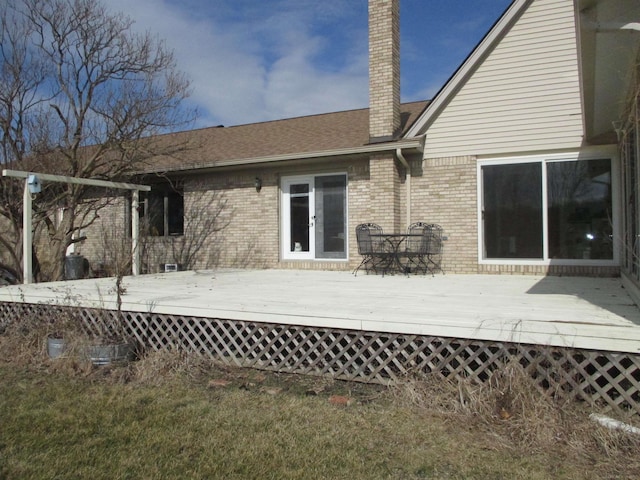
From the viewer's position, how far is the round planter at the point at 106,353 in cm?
450

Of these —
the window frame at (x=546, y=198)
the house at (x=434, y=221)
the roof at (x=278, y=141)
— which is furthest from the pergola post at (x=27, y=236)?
the window frame at (x=546, y=198)

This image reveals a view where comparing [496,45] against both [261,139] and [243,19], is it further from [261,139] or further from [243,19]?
[243,19]

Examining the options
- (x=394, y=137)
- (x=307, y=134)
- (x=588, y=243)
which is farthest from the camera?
(x=307, y=134)

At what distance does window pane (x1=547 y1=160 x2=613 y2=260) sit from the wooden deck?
1.40 m

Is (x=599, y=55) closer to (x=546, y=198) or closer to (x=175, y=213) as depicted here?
(x=546, y=198)

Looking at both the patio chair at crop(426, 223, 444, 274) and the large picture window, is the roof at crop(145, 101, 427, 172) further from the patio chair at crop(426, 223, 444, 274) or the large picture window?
the large picture window

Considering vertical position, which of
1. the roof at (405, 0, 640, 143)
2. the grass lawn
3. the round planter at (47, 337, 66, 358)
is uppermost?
the roof at (405, 0, 640, 143)

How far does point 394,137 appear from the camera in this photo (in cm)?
951

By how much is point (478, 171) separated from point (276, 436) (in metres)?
7.16

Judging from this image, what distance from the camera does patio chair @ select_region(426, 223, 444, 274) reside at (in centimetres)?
920

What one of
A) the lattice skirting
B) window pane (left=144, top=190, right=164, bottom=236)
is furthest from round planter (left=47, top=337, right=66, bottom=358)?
window pane (left=144, top=190, right=164, bottom=236)

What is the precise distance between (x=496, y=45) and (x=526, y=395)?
24.5ft

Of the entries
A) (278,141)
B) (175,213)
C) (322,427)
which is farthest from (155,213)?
(322,427)

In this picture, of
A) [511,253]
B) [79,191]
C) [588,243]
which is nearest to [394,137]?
[511,253]
